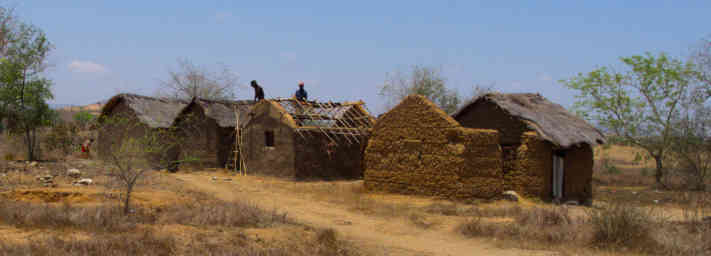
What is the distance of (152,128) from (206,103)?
234 centimetres

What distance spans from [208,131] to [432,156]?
33.0 ft

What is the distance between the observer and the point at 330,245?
7.74m

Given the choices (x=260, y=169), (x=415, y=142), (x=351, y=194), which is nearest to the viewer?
(x=415, y=142)

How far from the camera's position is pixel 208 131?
20.2 meters

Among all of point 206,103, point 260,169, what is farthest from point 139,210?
point 206,103

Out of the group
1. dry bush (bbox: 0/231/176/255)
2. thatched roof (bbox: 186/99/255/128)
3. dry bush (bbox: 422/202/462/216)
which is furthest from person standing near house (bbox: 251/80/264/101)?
dry bush (bbox: 0/231/176/255)

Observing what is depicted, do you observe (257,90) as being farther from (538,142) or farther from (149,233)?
(149,233)

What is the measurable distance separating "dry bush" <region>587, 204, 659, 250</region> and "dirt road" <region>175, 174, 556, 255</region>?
1.12 metres

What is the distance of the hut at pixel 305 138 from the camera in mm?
17891

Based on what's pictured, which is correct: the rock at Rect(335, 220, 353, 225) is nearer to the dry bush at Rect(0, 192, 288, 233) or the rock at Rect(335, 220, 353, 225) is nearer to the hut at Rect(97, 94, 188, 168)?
the dry bush at Rect(0, 192, 288, 233)

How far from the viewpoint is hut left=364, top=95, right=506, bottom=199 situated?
13.2m

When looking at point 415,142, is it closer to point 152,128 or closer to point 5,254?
point 5,254

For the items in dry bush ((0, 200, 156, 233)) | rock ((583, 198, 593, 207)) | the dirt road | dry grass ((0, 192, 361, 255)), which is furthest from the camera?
rock ((583, 198, 593, 207))

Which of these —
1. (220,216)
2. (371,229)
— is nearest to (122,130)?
(220,216)
